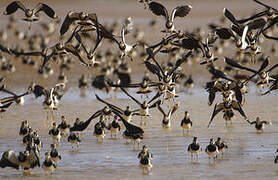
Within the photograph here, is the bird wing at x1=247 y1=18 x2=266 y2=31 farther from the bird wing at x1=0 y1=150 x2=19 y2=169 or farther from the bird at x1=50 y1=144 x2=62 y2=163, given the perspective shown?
the bird wing at x1=0 y1=150 x2=19 y2=169

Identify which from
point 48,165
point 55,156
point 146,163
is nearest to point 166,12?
point 146,163

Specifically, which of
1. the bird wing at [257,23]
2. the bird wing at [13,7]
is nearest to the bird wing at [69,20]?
the bird wing at [13,7]

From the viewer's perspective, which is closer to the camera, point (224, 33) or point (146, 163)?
point (146, 163)

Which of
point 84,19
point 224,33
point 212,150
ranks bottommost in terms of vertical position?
point 212,150

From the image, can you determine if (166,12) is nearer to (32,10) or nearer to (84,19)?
(84,19)

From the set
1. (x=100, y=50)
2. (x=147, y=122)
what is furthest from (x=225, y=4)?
(x=147, y=122)

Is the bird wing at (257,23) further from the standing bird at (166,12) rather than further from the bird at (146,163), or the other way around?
the bird at (146,163)

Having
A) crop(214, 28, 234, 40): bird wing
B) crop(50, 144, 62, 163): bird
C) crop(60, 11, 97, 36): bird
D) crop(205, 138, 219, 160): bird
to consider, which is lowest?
crop(50, 144, 62, 163): bird

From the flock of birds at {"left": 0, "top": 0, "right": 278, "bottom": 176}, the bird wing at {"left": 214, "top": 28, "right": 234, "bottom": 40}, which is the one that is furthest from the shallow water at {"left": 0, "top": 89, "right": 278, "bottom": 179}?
the bird wing at {"left": 214, "top": 28, "right": 234, "bottom": 40}

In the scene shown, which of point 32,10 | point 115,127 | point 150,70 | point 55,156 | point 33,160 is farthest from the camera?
point 32,10

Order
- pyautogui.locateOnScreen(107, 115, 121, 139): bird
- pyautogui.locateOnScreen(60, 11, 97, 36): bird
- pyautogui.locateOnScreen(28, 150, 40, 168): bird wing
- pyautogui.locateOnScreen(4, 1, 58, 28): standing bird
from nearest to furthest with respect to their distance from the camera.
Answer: pyautogui.locateOnScreen(28, 150, 40, 168): bird wing
pyautogui.locateOnScreen(60, 11, 97, 36): bird
pyautogui.locateOnScreen(4, 1, 58, 28): standing bird
pyautogui.locateOnScreen(107, 115, 121, 139): bird

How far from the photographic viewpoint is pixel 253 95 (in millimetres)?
18766

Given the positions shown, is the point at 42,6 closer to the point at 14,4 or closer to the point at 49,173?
the point at 14,4

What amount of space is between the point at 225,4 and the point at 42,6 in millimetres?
24406
